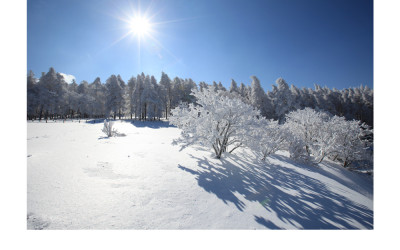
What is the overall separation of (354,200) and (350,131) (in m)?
9.68

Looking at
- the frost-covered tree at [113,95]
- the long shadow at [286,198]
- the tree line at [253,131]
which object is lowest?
the long shadow at [286,198]

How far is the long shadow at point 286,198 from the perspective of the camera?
2930 mm

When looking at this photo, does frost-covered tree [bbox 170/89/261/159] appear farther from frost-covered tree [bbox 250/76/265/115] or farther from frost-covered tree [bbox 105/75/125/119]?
frost-covered tree [bbox 105/75/125/119]

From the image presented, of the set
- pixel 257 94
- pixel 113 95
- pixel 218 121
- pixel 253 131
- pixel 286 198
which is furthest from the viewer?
pixel 257 94

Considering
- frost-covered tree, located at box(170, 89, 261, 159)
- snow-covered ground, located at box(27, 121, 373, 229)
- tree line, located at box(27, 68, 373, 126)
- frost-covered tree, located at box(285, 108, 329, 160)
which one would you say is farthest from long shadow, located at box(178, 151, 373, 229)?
tree line, located at box(27, 68, 373, 126)

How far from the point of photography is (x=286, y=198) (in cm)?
369

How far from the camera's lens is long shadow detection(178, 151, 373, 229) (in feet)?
9.61

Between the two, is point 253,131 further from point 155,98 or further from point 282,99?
point 282,99

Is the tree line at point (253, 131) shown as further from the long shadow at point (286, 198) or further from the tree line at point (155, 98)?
the tree line at point (155, 98)

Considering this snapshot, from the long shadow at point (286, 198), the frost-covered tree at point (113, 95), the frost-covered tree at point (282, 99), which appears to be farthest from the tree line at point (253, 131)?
the frost-covered tree at point (113, 95)

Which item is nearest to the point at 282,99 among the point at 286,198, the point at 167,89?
the point at 167,89
